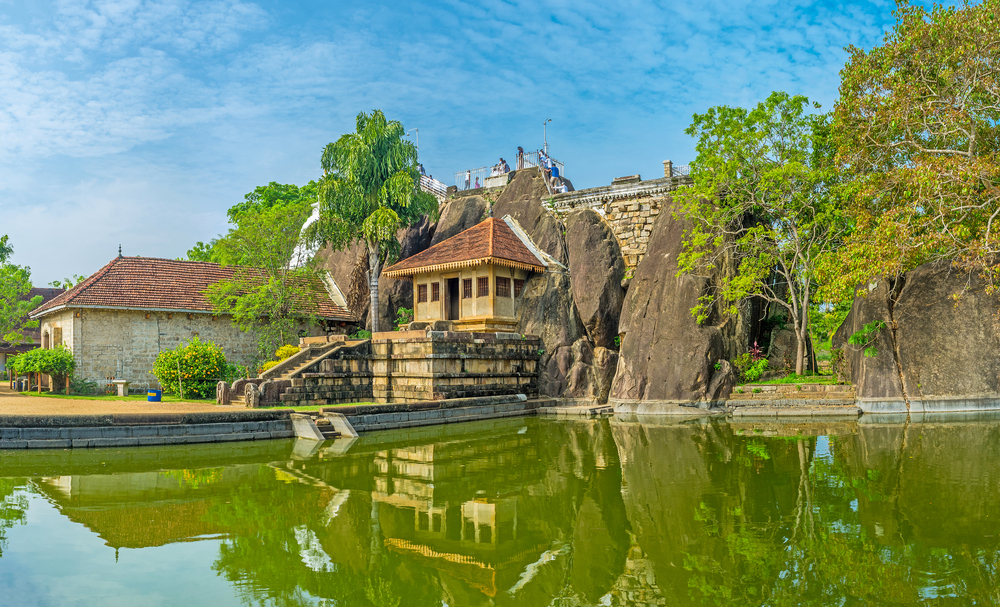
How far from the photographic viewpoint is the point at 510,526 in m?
7.17

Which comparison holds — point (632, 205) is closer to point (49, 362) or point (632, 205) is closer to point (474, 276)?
point (474, 276)

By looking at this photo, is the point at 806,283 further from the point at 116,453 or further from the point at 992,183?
the point at 116,453

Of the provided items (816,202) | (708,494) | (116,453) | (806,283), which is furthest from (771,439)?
(116,453)

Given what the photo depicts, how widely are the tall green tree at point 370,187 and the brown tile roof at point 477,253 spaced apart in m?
1.43

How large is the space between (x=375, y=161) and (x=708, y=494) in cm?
1929

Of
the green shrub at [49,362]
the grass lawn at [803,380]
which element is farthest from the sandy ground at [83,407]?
the grass lawn at [803,380]

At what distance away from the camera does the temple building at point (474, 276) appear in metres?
22.6

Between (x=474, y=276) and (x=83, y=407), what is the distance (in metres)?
12.2

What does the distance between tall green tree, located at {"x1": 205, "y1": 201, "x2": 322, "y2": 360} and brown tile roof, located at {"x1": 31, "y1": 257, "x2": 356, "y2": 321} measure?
61 centimetres

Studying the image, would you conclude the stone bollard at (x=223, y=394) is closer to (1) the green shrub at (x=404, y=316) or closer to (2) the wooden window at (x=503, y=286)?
(1) the green shrub at (x=404, y=316)

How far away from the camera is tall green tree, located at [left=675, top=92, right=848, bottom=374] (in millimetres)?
19250

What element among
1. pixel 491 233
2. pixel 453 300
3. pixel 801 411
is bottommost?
pixel 801 411

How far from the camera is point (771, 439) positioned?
43.7 ft

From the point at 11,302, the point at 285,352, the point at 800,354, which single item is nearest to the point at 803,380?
the point at 800,354
